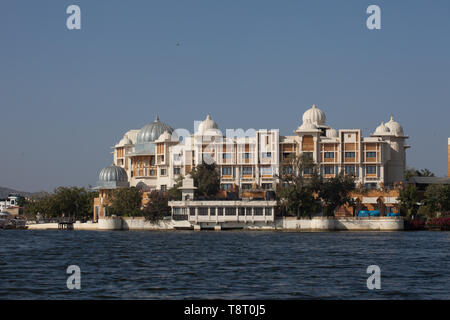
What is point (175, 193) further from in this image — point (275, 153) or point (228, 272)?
point (228, 272)

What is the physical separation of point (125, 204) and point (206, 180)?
14.8 m

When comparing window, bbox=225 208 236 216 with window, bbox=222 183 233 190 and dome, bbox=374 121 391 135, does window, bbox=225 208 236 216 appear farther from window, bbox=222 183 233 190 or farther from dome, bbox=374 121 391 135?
dome, bbox=374 121 391 135

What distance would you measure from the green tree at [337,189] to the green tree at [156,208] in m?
23.4

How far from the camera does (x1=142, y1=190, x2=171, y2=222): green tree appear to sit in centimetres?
10906

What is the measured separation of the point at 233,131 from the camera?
118 m

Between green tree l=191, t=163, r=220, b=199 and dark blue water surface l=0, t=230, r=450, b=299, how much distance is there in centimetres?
4373

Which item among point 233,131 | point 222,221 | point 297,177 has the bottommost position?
point 222,221

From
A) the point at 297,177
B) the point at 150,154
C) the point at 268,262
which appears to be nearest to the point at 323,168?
the point at 297,177

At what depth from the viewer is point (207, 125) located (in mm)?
124062

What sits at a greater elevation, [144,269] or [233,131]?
[233,131]

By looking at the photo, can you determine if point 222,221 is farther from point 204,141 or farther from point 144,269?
point 144,269

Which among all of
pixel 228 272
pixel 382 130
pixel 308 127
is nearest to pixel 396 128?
pixel 382 130
